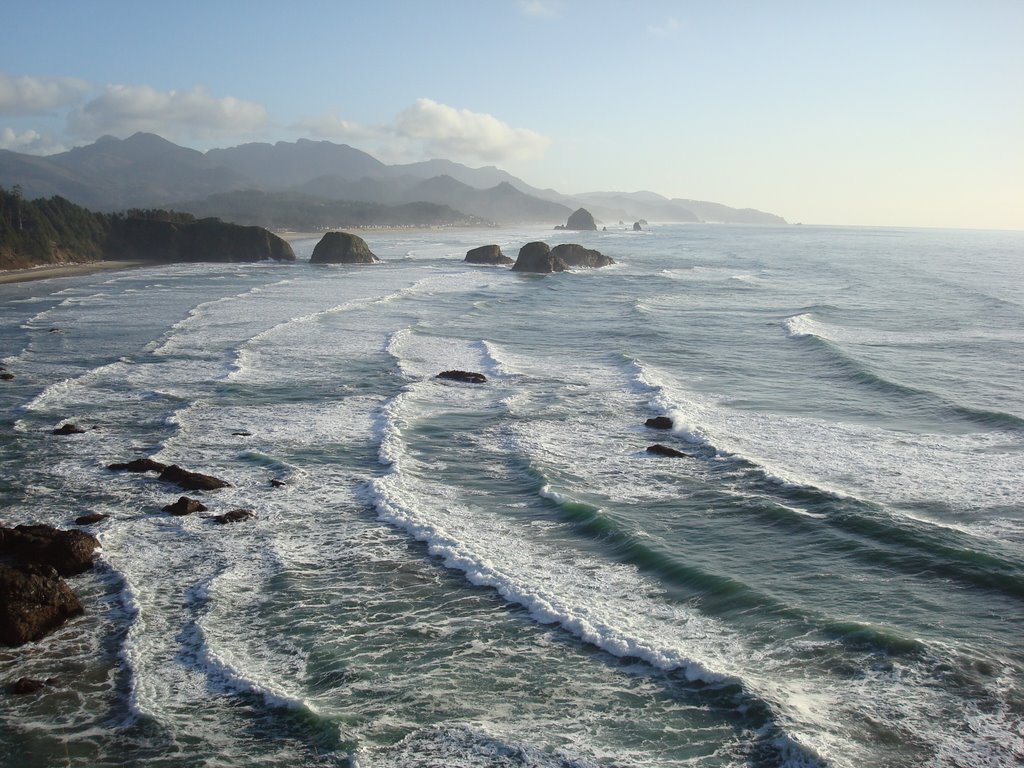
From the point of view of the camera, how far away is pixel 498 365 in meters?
31.9

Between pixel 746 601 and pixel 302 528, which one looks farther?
pixel 302 528

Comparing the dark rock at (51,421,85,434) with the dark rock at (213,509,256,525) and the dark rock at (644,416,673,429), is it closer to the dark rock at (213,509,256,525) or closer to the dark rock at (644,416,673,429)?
the dark rock at (213,509,256,525)

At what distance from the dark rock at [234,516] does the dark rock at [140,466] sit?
134 inches

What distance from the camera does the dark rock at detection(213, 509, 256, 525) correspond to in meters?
16.0

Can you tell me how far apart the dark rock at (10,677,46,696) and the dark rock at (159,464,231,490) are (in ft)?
24.7

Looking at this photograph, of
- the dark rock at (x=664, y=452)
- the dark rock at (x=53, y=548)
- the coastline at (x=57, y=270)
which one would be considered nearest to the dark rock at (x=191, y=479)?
the dark rock at (x=53, y=548)

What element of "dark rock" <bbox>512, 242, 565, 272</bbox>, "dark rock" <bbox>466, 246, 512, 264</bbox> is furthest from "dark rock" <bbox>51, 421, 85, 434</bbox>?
"dark rock" <bbox>466, 246, 512, 264</bbox>

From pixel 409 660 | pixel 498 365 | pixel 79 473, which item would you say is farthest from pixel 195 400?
pixel 409 660

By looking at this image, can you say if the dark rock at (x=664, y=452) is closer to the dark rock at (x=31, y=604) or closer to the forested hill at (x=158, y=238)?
the dark rock at (x=31, y=604)

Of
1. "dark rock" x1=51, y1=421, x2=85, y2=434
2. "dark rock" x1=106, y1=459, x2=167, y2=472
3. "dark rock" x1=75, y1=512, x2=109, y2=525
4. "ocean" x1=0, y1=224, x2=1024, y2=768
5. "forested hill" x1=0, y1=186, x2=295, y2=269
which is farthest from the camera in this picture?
"forested hill" x1=0, y1=186, x2=295, y2=269

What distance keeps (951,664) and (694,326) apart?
3284 cm

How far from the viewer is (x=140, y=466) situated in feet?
61.7

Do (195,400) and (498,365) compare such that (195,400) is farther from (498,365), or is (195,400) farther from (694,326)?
(694,326)

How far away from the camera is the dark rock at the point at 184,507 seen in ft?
53.3
